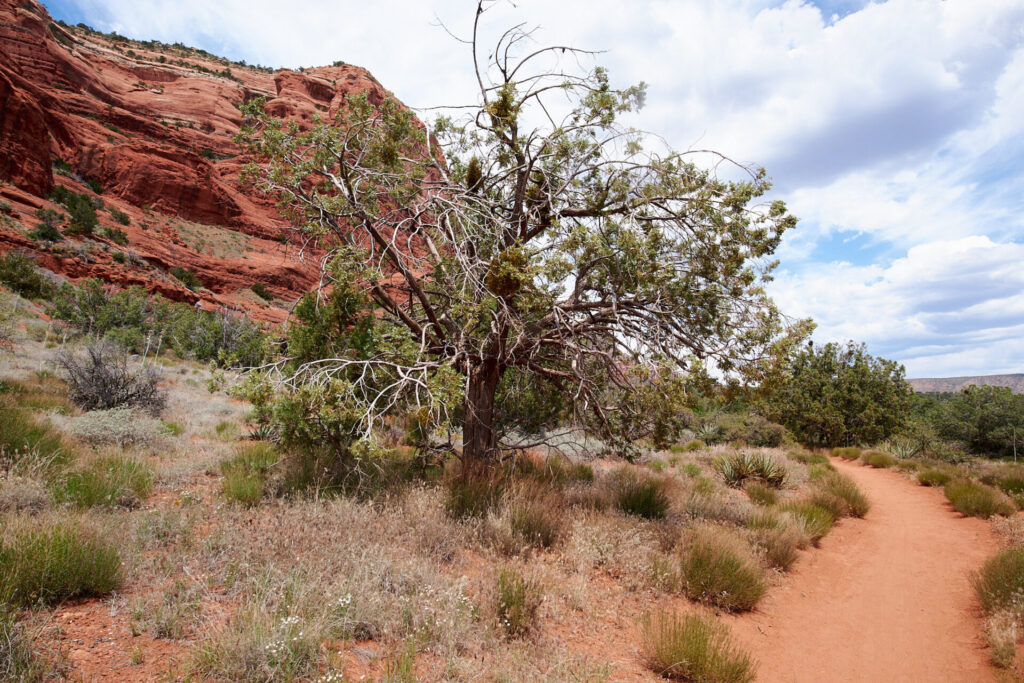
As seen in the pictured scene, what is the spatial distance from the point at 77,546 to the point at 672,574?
532 cm

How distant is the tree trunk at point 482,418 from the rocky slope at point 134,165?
2378 cm

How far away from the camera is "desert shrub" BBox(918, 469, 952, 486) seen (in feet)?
38.9

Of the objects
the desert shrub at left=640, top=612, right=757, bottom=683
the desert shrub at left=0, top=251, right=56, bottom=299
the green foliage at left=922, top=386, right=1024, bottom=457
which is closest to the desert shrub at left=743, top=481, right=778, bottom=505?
the desert shrub at left=640, top=612, right=757, bottom=683

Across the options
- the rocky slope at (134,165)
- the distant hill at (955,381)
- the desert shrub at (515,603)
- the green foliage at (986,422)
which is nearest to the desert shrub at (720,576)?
the desert shrub at (515,603)

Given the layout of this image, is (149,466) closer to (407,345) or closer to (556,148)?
(407,345)

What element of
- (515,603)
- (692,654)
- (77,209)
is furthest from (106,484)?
(77,209)

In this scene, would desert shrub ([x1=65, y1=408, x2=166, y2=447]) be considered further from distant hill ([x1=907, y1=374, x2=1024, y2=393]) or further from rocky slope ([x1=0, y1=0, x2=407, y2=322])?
distant hill ([x1=907, y1=374, x2=1024, y2=393])

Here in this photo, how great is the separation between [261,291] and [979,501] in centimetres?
5171

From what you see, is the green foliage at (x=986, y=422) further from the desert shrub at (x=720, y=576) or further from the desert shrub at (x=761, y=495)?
the desert shrub at (x=720, y=576)

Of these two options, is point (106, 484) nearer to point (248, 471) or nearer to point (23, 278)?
point (248, 471)

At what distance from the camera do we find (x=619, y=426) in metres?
7.15

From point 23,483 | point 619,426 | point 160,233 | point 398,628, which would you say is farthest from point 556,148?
point 160,233

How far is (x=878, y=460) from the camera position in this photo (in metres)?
15.7

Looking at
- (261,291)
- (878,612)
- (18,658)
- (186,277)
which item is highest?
(261,291)
